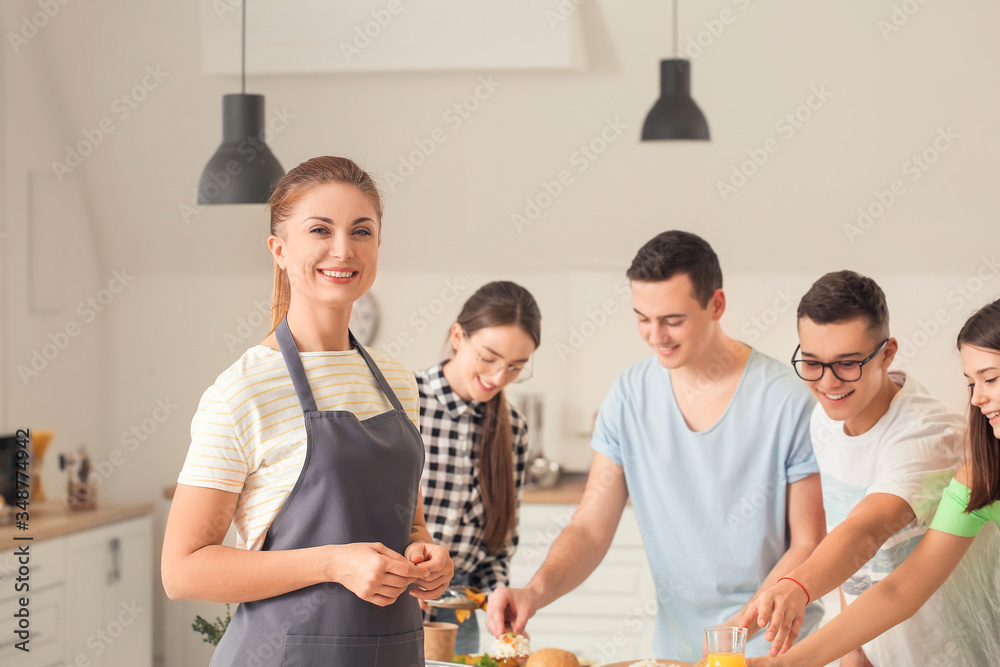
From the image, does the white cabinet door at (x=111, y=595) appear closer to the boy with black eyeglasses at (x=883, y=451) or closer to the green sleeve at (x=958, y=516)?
the boy with black eyeglasses at (x=883, y=451)

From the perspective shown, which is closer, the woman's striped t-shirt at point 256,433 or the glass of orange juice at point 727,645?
the woman's striped t-shirt at point 256,433

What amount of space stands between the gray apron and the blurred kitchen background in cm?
248

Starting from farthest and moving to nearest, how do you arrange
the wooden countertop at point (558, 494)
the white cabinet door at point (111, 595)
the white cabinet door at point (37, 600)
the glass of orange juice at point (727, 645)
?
1. the wooden countertop at point (558, 494)
2. the white cabinet door at point (111, 595)
3. the white cabinet door at point (37, 600)
4. the glass of orange juice at point (727, 645)

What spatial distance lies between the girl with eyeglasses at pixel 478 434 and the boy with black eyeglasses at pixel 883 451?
63 cm

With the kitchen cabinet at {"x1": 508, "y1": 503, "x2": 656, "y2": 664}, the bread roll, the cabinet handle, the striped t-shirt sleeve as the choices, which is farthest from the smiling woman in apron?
the cabinet handle

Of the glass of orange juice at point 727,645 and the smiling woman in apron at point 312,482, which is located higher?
the smiling woman in apron at point 312,482

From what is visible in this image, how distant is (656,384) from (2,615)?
243cm

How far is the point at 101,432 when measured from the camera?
4004 mm

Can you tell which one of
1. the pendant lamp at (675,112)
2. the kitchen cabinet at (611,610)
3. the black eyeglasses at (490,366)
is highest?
the pendant lamp at (675,112)

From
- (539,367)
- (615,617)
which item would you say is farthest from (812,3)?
(615,617)

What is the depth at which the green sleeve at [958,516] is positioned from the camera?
56.7 inches

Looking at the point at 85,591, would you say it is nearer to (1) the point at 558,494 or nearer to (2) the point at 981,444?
(1) the point at 558,494

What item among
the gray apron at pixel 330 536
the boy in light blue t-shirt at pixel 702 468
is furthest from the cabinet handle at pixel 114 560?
the gray apron at pixel 330 536

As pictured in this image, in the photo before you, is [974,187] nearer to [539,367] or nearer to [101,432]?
[539,367]
